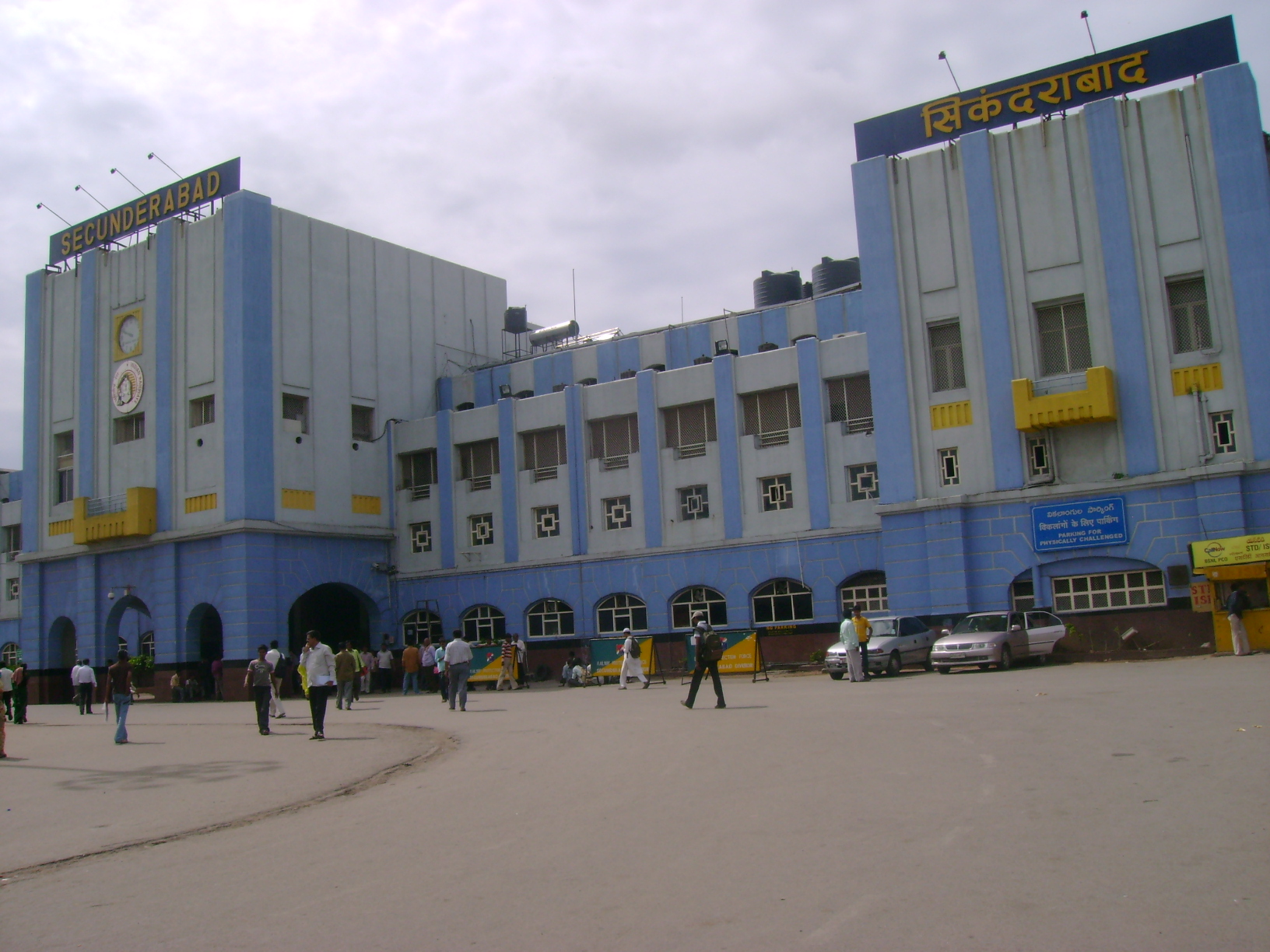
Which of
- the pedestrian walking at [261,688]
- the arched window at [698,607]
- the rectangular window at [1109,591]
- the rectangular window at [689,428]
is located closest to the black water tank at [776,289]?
the rectangular window at [689,428]

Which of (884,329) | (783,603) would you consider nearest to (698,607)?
(783,603)

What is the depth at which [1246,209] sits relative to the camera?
2652 centimetres

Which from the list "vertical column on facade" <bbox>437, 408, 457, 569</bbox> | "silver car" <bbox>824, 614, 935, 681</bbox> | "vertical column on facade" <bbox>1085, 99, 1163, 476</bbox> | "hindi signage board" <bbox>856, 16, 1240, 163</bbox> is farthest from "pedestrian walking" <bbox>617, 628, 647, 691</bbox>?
"hindi signage board" <bbox>856, 16, 1240, 163</bbox>

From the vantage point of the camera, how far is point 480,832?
8438 mm

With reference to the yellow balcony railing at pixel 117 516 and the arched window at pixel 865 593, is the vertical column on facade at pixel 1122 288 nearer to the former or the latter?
the arched window at pixel 865 593

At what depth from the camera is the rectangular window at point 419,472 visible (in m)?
40.2

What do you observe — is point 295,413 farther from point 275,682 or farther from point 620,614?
point 275,682

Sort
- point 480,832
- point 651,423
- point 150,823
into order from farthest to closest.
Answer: point 651,423, point 150,823, point 480,832

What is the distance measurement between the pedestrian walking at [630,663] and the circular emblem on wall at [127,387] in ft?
69.5

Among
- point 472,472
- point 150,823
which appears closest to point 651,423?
point 472,472

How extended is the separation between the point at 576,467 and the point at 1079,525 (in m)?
16.1

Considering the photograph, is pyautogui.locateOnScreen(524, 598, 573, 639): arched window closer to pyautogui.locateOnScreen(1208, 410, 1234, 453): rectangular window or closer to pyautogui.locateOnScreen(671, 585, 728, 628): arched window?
pyautogui.locateOnScreen(671, 585, 728, 628): arched window

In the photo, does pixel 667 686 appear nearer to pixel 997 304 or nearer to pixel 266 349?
pixel 997 304

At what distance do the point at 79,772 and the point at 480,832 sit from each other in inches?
324
